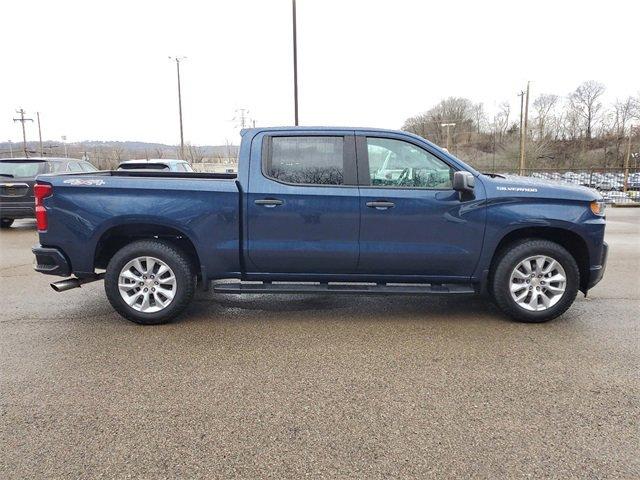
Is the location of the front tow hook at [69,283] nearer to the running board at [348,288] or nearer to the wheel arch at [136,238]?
the wheel arch at [136,238]

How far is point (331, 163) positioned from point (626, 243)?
27.3 ft

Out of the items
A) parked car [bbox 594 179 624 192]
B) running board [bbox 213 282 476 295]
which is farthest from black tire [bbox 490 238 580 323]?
parked car [bbox 594 179 624 192]

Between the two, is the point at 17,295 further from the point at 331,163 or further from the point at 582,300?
the point at 582,300

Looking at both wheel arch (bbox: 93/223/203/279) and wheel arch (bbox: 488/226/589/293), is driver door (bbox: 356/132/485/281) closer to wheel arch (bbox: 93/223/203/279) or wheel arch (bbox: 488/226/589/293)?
wheel arch (bbox: 488/226/589/293)

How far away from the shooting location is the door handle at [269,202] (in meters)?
4.47

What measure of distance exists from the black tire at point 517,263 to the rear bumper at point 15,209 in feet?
35.7

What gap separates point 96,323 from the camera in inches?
186

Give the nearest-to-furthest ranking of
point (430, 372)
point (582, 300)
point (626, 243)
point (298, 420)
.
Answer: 1. point (298, 420)
2. point (430, 372)
3. point (582, 300)
4. point (626, 243)

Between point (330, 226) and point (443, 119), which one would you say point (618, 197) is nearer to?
point (330, 226)

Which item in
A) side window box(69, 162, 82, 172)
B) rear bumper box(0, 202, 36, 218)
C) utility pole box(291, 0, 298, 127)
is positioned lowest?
rear bumper box(0, 202, 36, 218)

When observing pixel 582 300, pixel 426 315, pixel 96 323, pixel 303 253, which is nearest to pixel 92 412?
pixel 96 323

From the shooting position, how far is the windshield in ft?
36.9

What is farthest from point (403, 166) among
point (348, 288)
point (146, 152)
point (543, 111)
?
point (543, 111)

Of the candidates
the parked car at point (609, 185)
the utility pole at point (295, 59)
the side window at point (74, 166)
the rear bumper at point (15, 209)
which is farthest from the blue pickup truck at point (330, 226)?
the parked car at point (609, 185)
